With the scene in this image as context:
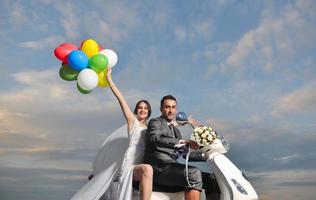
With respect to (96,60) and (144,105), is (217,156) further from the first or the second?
(96,60)

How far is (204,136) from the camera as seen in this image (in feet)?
14.2

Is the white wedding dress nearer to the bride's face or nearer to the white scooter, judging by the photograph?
the bride's face

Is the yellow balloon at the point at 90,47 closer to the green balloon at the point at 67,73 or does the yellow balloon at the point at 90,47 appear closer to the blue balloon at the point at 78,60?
the blue balloon at the point at 78,60

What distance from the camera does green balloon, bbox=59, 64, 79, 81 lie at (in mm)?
5387

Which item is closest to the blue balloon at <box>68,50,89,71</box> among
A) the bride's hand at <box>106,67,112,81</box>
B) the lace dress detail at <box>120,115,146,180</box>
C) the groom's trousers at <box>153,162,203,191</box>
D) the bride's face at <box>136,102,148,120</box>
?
the bride's hand at <box>106,67,112,81</box>

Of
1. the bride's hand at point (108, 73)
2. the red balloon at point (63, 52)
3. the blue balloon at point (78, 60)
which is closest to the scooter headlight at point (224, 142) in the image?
the bride's hand at point (108, 73)

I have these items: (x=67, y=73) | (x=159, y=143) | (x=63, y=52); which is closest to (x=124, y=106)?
(x=159, y=143)

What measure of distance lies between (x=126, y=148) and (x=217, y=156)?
1040mm

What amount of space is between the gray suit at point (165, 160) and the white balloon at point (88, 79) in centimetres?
104

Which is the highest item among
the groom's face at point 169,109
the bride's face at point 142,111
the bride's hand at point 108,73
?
the bride's hand at point 108,73

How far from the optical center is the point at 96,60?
5.26m

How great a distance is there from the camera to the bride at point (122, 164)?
14.8 feet

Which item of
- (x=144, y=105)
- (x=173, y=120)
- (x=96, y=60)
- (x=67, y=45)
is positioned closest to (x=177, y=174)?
(x=173, y=120)

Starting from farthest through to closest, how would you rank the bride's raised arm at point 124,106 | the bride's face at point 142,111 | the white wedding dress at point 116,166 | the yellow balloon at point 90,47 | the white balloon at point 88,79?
the yellow balloon at point 90,47 < the white balloon at point 88,79 < the bride's face at point 142,111 < the bride's raised arm at point 124,106 < the white wedding dress at point 116,166
